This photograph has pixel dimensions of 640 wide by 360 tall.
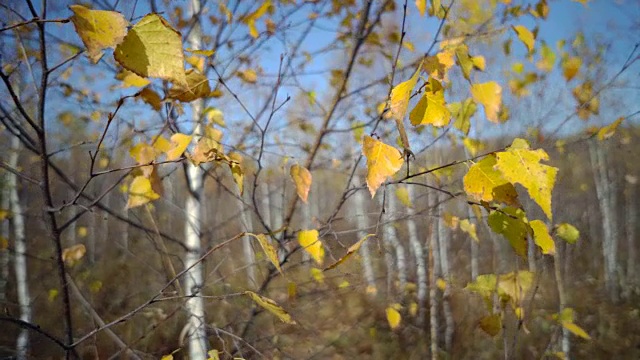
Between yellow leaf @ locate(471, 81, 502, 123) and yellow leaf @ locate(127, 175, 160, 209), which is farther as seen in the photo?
yellow leaf @ locate(127, 175, 160, 209)

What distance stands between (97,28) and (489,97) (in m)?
1.09

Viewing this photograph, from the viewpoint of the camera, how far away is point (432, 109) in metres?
0.85

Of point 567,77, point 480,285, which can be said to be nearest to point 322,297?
point 480,285

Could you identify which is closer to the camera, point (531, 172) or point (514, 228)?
point (531, 172)

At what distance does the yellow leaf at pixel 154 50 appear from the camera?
63cm

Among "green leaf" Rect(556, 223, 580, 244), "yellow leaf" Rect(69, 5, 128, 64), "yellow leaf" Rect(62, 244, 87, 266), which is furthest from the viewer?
"yellow leaf" Rect(62, 244, 87, 266)

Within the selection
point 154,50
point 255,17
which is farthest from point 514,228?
point 255,17

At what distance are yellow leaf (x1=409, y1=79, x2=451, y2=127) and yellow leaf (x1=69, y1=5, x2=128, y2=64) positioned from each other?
0.69 meters

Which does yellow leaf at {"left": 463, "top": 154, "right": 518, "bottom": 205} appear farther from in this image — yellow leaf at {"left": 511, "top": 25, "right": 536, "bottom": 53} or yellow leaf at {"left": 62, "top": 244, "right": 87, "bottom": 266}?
yellow leaf at {"left": 62, "top": 244, "right": 87, "bottom": 266}

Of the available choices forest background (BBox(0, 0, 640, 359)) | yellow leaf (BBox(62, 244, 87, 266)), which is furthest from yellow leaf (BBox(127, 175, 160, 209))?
yellow leaf (BBox(62, 244, 87, 266))

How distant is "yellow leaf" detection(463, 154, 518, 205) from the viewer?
0.76 metres

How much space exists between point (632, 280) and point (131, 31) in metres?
13.9

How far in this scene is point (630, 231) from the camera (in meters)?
10.7

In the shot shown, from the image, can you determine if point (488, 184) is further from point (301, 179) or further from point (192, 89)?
point (192, 89)
